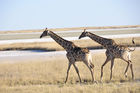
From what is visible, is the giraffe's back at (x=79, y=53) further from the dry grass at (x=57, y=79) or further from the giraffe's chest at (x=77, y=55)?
the dry grass at (x=57, y=79)

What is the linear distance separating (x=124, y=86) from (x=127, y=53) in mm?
1851

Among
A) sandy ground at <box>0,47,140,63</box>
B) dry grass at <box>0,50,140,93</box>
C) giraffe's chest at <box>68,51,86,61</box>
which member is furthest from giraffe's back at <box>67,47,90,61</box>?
sandy ground at <box>0,47,140,63</box>

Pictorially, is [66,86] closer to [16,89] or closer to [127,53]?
[16,89]

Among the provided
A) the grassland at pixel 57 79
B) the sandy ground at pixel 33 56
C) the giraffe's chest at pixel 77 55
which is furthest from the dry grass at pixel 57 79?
the sandy ground at pixel 33 56

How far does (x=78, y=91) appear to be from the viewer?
12.3 metres

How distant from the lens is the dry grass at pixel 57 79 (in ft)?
41.1

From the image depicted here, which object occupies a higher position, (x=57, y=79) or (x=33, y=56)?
(x=57, y=79)

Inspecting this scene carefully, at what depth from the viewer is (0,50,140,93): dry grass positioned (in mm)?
12523

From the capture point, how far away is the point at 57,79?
50.4 ft

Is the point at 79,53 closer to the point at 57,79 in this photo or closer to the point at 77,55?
the point at 77,55

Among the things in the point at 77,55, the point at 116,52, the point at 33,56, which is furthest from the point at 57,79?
the point at 33,56

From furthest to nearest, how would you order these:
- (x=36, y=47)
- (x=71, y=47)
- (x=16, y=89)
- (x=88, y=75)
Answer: (x=36, y=47)
(x=88, y=75)
(x=71, y=47)
(x=16, y=89)

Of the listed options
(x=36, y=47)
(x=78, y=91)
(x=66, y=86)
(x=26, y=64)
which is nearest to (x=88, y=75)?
(x=66, y=86)

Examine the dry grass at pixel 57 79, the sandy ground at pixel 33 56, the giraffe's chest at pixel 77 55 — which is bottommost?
the sandy ground at pixel 33 56
